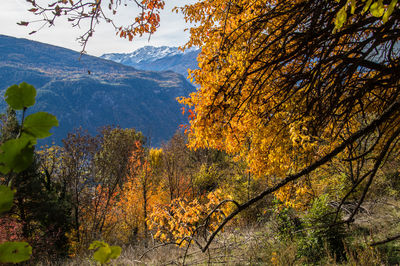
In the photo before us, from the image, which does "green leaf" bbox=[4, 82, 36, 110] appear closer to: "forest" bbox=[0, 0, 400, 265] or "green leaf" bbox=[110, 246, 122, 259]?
"forest" bbox=[0, 0, 400, 265]

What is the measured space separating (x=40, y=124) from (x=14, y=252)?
Answer: 0.77ft

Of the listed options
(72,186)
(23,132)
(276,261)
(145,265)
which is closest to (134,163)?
(72,186)

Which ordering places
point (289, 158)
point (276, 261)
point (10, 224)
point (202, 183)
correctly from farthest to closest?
point (202, 183) < point (10, 224) < point (276, 261) < point (289, 158)

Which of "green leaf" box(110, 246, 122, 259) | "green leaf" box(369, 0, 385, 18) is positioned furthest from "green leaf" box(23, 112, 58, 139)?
"green leaf" box(369, 0, 385, 18)

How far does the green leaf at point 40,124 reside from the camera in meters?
0.40

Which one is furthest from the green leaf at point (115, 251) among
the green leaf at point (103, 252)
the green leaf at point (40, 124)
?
the green leaf at point (40, 124)

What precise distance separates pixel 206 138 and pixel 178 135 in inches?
785

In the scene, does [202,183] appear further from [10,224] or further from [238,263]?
[238,263]

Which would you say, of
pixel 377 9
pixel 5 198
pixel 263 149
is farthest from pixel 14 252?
pixel 263 149

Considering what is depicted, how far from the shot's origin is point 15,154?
1.23 feet

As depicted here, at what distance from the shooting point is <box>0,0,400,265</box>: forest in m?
1.55

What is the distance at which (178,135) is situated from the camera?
23.5 meters

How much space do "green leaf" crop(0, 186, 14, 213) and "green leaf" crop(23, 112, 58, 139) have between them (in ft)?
0.31

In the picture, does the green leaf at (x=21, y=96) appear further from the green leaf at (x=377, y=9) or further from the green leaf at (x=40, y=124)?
the green leaf at (x=377, y=9)
